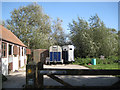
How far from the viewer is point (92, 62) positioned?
1998cm

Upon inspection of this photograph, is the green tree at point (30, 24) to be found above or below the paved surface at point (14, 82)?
above

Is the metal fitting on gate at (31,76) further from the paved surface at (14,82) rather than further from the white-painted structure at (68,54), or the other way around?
the white-painted structure at (68,54)

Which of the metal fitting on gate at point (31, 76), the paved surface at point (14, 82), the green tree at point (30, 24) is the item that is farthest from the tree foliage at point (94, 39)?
the metal fitting on gate at point (31, 76)

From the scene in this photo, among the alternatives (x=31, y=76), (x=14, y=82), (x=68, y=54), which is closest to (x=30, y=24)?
(x=68, y=54)

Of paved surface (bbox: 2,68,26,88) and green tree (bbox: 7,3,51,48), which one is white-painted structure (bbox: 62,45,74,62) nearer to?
green tree (bbox: 7,3,51,48)

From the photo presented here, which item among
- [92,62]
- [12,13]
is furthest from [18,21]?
[92,62]

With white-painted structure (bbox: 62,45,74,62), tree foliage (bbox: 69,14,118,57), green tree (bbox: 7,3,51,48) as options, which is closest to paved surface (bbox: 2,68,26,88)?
white-painted structure (bbox: 62,45,74,62)

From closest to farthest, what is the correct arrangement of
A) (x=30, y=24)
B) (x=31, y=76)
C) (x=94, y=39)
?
(x=31, y=76) < (x=94, y=39) < (x=30, y=24)

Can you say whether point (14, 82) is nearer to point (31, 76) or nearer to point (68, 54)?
point (31, 76)

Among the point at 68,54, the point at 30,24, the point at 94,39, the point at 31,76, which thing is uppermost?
the point at 30,24

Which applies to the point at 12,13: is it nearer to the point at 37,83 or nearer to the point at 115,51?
the point at 115,51

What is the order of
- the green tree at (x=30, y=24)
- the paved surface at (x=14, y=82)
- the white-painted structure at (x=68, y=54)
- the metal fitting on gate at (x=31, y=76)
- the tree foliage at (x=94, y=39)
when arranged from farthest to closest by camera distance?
the green tree at (x=30, y=24), the tree foliage at (x=94, y=39), the white-painted structure at (x=68, y=54), the paved surface at (x=14, y=82), the metal fitting on gate at (x=31, y=76)

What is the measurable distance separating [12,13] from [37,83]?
105 feet

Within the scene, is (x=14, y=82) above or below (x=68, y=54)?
below
